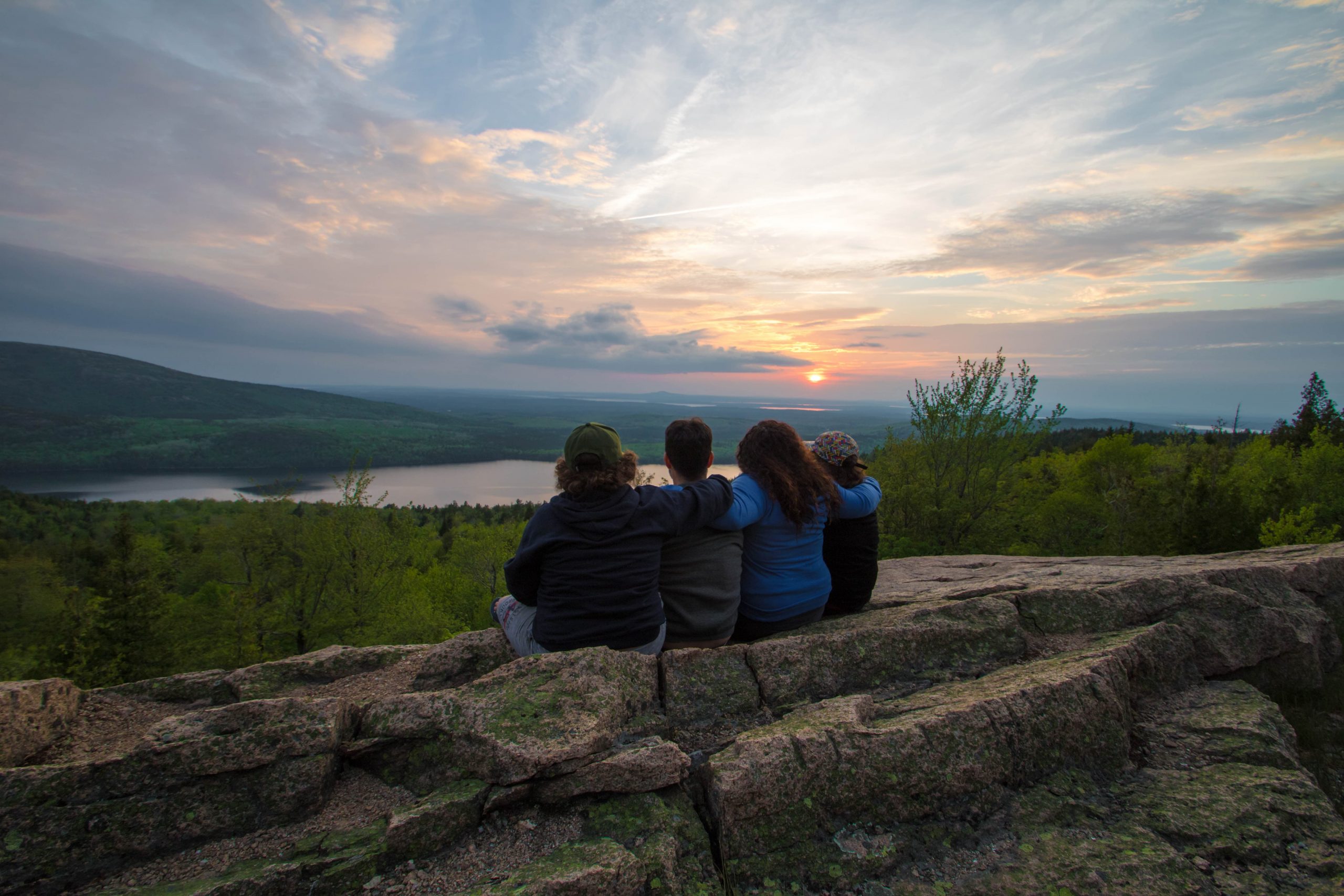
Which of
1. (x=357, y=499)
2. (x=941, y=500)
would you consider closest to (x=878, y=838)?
(x=941, y=500)

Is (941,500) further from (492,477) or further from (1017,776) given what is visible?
(492,477)

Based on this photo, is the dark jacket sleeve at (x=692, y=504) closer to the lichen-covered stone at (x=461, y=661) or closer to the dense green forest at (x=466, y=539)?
the lichen-covered stone at (x=461, y=661)

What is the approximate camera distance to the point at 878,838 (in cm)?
349

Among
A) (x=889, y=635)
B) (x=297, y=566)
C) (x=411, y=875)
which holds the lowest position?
(x=297, y=566)

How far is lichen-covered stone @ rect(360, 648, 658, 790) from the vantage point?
3674 mm

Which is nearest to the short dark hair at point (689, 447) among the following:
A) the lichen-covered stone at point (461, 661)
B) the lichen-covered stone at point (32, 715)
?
the lichen-covered stone at point (461, 661)

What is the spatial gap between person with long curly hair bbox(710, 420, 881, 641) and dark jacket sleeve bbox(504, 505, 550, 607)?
148 cm

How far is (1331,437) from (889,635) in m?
43.1

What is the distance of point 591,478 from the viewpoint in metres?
4.31

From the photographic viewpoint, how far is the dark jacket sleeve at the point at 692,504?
449 cm

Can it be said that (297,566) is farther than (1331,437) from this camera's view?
No

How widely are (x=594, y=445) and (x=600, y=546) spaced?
2.54 feet

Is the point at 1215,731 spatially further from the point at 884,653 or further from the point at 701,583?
the point at 701,583

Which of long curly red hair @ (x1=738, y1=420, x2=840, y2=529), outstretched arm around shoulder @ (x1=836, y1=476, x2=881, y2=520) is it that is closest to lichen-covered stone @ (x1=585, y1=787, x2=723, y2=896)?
long curly red hair @ (x1=738, y1=420, x2=840, y2=529)
